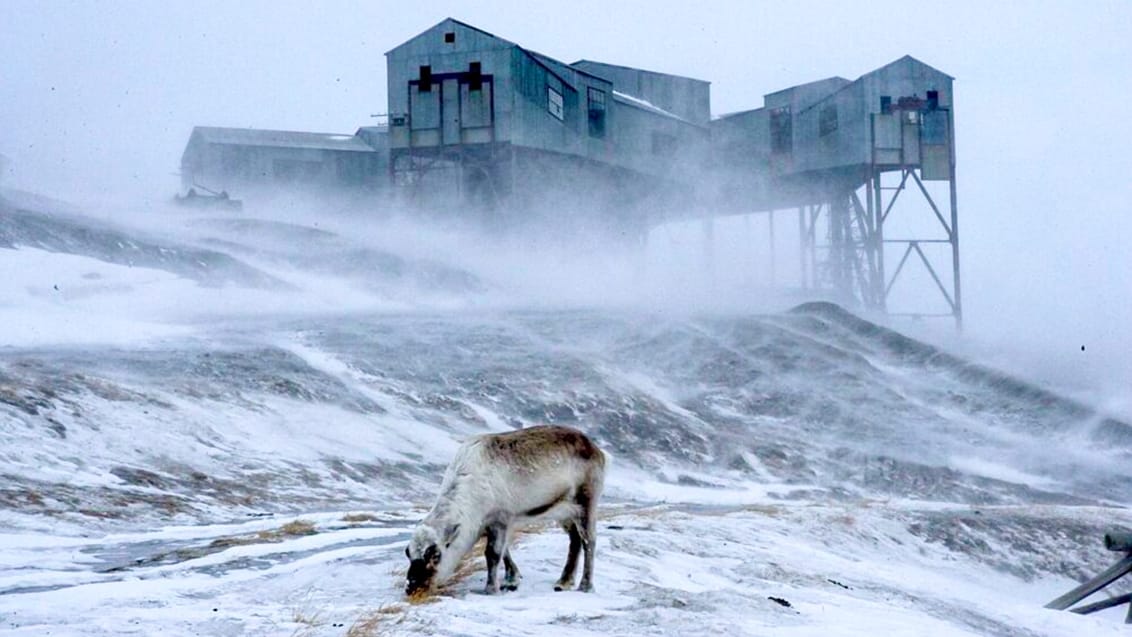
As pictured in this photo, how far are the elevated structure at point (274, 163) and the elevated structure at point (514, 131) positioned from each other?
8615 mm

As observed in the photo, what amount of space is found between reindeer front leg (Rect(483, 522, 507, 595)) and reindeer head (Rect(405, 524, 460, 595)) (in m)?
0.55

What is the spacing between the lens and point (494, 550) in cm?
1000

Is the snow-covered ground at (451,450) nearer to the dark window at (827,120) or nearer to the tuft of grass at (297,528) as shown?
the tuft of grass at (297,528)

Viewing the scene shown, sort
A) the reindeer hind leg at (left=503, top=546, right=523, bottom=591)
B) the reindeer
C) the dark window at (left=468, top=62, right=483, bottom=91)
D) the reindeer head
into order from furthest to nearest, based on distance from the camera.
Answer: the dark window at (left=468, top=62, right=483, bottom=91) → the reindeer hind leg at (left=503, top=546, right=523, bottom=591) → the reindeer → the reindeer head

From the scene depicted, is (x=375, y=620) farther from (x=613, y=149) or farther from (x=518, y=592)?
(x=613, y=149)

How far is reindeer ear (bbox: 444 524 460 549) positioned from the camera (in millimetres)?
9586

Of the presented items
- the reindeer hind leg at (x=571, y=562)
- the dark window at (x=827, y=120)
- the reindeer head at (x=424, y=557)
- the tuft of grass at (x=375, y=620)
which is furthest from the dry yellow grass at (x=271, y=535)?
the dark window at (x=827, y=120)

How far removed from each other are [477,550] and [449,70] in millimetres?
47605

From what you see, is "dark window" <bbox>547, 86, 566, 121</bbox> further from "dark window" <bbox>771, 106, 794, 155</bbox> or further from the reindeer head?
the reindeer head

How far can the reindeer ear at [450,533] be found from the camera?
31.4 ft

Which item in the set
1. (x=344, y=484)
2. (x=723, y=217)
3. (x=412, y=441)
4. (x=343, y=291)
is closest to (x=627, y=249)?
Answer: (x=723, y=217)

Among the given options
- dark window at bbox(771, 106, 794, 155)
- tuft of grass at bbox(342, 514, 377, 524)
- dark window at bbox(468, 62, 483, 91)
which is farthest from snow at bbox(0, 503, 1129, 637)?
dark window at bbox(771, 106, 794, 155)

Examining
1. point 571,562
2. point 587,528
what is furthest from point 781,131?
point 571,562

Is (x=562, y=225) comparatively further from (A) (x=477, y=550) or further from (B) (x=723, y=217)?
(A) (x=477, y=550)
